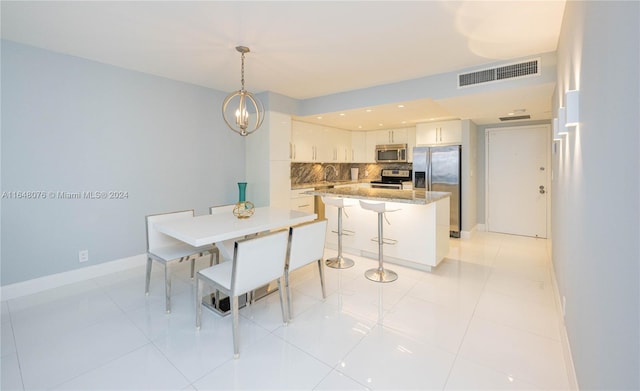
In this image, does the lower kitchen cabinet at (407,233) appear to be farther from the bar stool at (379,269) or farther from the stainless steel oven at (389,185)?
the stainless steel oven at (389,185)

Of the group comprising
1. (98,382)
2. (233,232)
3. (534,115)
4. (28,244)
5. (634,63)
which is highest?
(534,115)

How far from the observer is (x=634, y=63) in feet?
2.50

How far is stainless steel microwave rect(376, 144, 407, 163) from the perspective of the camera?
6.07m

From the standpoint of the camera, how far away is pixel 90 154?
10.8 ft

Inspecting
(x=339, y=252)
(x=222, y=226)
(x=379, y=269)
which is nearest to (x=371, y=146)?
(x=339, y=252)

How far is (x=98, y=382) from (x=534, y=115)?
5.95 metres

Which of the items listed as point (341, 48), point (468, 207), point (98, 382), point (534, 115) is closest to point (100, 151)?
point (98, 382)

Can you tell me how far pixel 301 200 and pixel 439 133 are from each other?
282cm

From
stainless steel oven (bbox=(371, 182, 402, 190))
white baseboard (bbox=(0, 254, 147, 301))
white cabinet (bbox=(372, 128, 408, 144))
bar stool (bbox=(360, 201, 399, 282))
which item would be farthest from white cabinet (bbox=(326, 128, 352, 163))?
white baseboard (bbox=(0, 254, 147, 301))

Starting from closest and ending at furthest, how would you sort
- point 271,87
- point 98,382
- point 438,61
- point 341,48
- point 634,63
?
point 634,63 → point 98,382 → point 341,48 → point 438,61 → point 271,87

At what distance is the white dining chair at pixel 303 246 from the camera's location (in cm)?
244

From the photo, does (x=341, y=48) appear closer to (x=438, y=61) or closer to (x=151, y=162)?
(x=438, y=61)

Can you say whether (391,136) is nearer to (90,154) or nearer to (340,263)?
(340,263)

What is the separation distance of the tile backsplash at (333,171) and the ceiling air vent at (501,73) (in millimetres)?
3163
